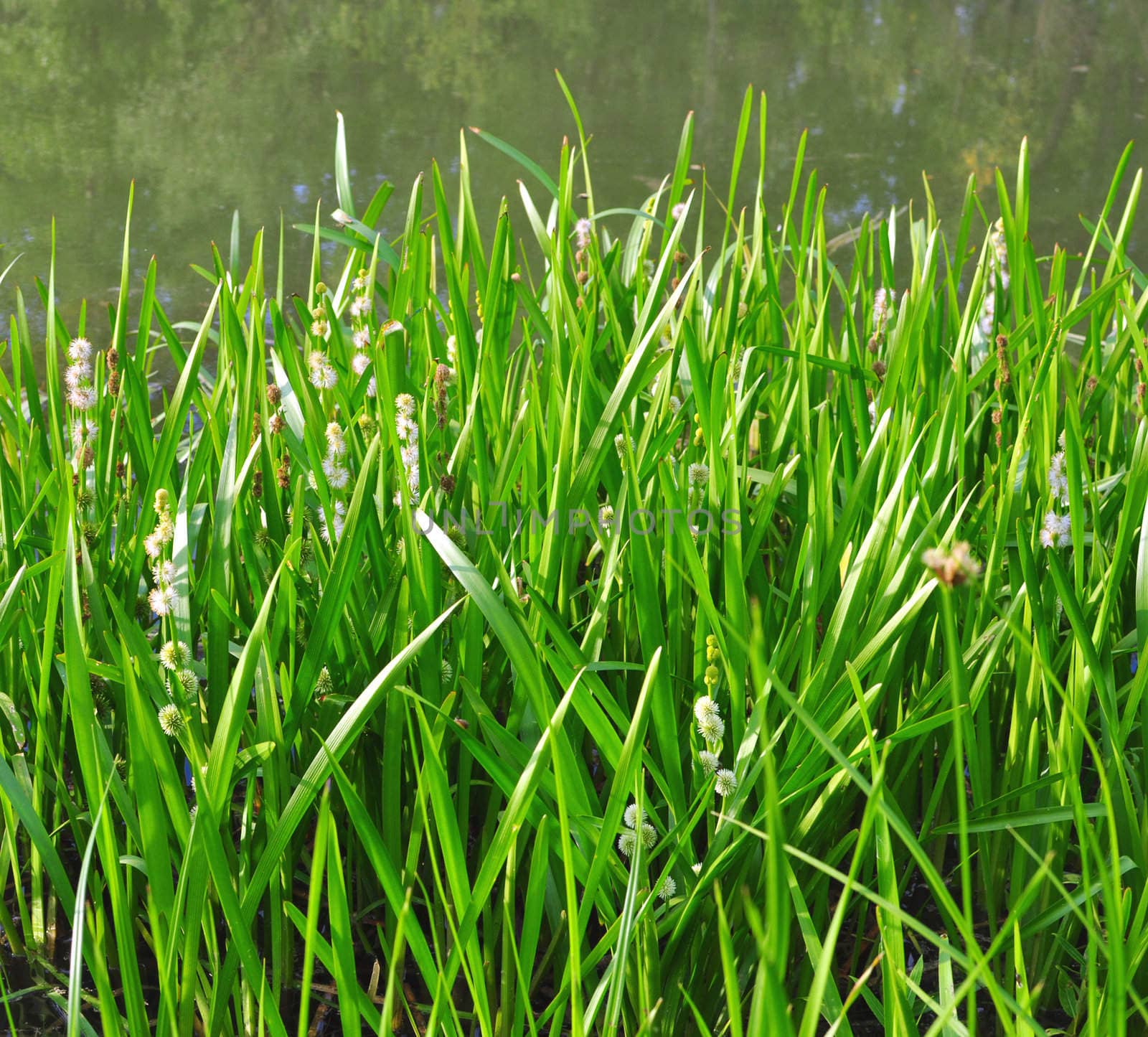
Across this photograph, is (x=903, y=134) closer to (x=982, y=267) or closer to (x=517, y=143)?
(x=517, y=143)

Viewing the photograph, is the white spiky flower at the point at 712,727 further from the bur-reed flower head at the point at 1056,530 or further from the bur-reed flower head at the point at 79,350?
the bur-reed flower head at the point at 79,350

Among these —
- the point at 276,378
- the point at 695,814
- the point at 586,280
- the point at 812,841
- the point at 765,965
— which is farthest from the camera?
the point at 586,280

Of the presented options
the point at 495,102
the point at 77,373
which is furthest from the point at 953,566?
the point at 495,102

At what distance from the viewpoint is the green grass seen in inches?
35.0

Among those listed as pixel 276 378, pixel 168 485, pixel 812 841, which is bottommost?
pixel 812 841

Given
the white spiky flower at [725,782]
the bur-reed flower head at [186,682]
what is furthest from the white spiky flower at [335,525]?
the white spiky flower at [725,782]

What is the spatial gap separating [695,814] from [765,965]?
28 cm

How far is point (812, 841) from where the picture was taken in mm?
1051

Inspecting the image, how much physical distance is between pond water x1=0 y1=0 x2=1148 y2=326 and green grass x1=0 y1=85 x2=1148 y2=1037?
2.38m

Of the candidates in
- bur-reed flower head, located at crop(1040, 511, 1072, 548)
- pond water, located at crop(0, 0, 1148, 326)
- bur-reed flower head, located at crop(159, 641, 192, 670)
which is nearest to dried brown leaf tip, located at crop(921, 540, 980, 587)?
bur-reed flower head, located at crop(159, 641, 192, 670)

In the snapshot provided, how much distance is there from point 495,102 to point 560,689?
199 inches

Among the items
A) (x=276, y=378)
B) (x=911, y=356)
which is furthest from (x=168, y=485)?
(x=911, y=356)

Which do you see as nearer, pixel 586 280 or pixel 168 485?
pixel 168 485

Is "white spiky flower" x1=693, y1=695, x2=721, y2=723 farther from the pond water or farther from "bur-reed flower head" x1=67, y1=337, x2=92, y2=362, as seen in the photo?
the pond water
